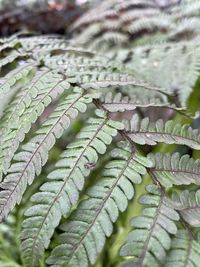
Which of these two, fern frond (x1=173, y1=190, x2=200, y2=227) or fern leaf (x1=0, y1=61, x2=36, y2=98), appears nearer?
fern frond (x1=173, y1=190, x2=200, y2=227)

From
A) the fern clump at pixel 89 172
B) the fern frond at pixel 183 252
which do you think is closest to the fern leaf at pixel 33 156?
the fern clump at pixel 89 172

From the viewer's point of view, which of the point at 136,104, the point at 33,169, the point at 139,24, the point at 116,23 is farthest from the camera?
the point at 116,23

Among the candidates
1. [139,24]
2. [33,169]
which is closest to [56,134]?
[33,169]

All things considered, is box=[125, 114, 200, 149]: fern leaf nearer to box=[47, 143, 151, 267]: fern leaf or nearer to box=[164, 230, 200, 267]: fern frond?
box=[47, 143, 151, 267]: fern leaf

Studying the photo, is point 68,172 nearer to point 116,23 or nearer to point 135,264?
point 135,264

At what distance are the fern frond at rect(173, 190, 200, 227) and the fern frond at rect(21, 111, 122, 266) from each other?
15cm

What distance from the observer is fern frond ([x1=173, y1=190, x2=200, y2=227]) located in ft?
2.19

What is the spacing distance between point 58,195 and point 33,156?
3.5 inches

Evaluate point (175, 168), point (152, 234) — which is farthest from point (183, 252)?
point (175, 168)

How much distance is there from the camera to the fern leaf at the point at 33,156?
694mm

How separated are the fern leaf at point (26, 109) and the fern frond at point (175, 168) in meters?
0.22

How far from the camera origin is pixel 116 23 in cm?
190

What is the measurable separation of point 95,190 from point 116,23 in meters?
1.33

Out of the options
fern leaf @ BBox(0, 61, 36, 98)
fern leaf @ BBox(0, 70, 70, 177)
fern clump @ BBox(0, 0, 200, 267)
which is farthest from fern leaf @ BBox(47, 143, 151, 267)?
fern leaf @ BBox(0, 61, 36, 98)
